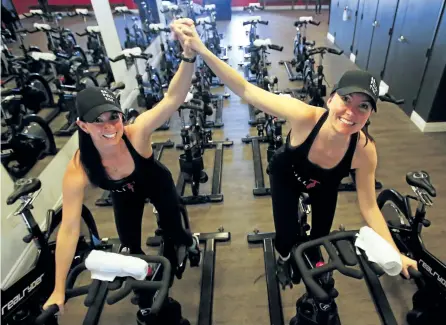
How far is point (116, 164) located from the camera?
5.42 ft

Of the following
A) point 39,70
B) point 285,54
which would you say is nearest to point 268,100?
point 39,70

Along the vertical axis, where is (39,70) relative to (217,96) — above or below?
above

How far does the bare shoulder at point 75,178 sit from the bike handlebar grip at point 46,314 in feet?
1.73

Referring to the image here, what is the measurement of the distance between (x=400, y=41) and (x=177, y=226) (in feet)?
13.8

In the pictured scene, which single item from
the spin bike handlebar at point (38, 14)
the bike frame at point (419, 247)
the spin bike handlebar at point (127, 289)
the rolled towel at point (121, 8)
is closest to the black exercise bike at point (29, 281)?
the spin bike handlebar at point (127, 289)

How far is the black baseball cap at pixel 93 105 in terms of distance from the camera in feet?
4.56

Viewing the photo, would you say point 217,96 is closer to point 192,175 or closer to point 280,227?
point 192,175

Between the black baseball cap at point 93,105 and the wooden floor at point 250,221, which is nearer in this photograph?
the black baseball cap at point 93,105

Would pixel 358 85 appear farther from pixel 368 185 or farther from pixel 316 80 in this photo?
pixel 316 80

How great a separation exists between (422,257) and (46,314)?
1967mm

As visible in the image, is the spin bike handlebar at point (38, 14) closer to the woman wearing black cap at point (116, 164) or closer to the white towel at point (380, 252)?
the woman wearing black cap at point (116, 164)

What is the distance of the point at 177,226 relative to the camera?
2117 millimetres

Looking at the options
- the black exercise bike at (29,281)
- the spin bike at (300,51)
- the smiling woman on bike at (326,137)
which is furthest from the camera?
the spin bike at (300,51)

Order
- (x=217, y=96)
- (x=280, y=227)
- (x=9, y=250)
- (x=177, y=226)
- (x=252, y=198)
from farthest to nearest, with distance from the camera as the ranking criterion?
1. (x=217, y=96)
2. (x=252, y=198)
3. (x=9, y=250)
4. (x=177, y=226)
5. (x=280, y=227)
